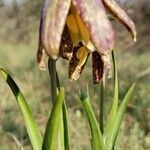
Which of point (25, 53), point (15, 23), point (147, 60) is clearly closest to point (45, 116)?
point (147, 60)

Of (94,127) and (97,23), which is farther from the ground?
(97,23)

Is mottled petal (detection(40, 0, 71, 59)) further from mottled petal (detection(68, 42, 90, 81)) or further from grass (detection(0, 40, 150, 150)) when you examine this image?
grass (detection(0, 40, 150, 150))

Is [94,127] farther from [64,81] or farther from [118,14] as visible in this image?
[64,81]

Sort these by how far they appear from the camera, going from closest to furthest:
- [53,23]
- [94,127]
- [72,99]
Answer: [53,23]
[94,127]
[72,99]

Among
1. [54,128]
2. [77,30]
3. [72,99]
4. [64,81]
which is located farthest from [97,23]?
[64,81]

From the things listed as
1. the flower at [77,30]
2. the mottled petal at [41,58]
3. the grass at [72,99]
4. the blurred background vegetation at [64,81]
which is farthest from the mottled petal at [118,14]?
the grass at [72,99]

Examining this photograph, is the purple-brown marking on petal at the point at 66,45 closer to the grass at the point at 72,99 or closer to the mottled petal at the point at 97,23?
the mottled petal at the point at 97,23

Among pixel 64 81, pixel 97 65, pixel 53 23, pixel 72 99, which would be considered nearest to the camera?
pixel 53 23

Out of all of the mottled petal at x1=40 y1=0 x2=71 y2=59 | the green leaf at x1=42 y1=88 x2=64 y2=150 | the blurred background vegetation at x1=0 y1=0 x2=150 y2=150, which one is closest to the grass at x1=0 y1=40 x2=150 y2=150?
the blurred background vegetation at x1=0 y1=0 x2=150 y2=150
